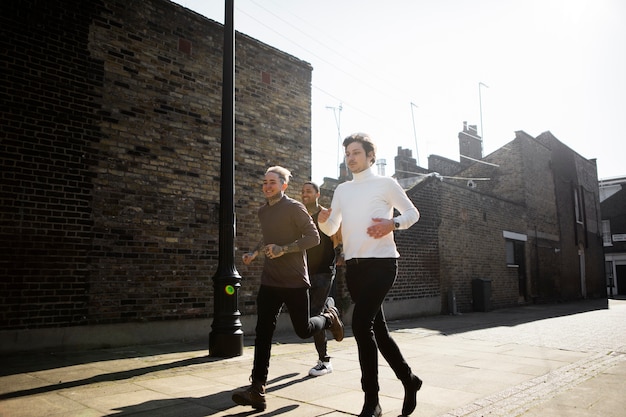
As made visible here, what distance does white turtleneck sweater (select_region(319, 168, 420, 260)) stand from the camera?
120 inches

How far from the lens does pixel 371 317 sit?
→ 2.89 meters

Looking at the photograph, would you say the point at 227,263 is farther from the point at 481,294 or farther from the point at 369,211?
the point at 481,294

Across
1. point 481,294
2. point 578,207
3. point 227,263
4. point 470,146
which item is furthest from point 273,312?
point 578,207

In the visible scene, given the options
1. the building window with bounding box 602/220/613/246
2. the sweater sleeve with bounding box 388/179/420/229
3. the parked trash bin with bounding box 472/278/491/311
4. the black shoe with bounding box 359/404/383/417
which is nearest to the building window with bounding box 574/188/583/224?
the parked trash bin with bounding box 472/278/491/311

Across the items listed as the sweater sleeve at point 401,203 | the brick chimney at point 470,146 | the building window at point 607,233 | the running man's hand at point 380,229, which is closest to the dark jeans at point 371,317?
the running man's hand at point 380,229

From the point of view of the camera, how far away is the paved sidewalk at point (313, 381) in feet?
10.7

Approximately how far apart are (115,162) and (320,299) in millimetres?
3777

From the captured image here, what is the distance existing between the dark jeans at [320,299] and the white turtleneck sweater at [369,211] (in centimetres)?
151

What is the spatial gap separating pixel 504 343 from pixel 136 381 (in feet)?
17.4

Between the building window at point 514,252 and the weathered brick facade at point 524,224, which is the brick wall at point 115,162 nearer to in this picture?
the weathered brick facade at point 524,224

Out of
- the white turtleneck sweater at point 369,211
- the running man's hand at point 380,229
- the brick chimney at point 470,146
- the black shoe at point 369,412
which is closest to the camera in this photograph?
the black shoe at point 369,412

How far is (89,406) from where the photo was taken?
332 cm

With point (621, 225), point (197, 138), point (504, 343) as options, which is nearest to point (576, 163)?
point (621, 225)

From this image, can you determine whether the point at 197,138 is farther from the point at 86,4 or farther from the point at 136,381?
the point at 136,381
